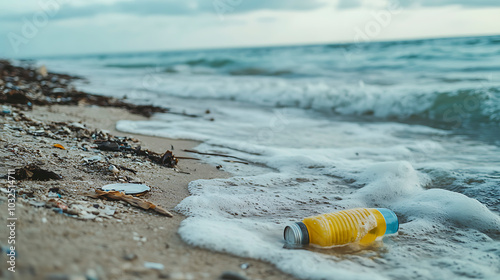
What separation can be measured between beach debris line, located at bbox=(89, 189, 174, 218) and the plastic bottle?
0.78 meters

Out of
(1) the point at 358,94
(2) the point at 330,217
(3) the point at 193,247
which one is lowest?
(3) the point at 193,247

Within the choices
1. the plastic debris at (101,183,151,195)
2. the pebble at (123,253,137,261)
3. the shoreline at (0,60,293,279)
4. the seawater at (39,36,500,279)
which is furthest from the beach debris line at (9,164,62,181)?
the pebble at (123,253,137,261)

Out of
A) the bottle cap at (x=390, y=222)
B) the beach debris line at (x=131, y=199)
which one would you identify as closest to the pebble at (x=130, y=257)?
the beach debris line at (x=131, y=199)

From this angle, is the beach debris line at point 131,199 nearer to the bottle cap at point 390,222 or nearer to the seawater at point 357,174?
the seawater at point 357,174

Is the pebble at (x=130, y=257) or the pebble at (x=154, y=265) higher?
the pebble at (x=130, y=257)

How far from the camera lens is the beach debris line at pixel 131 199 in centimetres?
229

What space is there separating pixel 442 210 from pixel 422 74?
8.98m

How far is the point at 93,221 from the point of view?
1940 millimetres

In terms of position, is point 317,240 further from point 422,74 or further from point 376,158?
point 422,74

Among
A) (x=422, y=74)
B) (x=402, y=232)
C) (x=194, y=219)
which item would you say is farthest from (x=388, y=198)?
(x=422, y=74)

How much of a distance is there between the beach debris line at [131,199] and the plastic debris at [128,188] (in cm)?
11

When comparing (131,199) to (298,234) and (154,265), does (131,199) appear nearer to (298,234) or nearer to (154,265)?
(154,265)

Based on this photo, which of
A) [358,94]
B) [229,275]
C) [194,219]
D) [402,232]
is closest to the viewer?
[229,275]

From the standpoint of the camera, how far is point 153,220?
2158 millimetres
